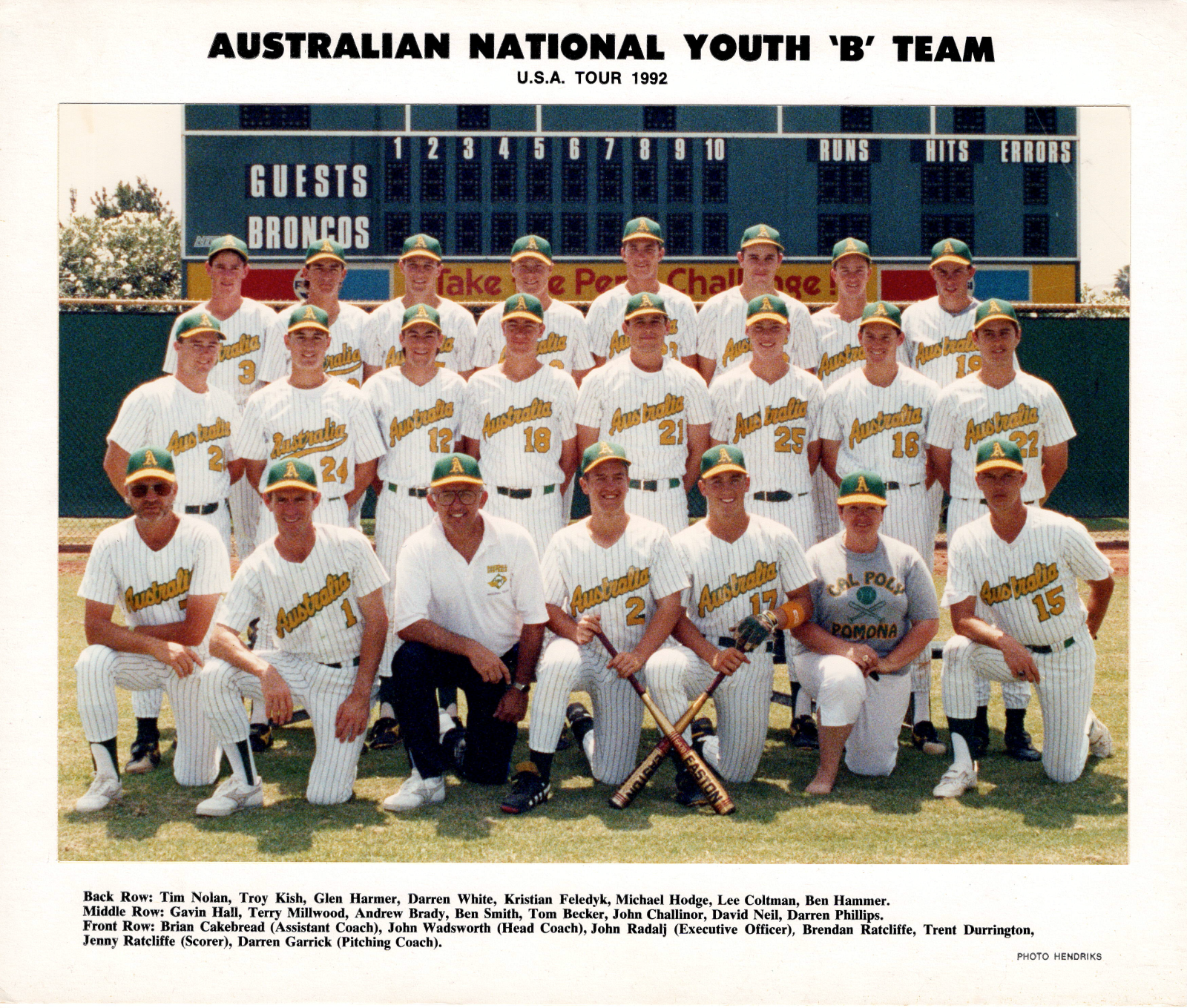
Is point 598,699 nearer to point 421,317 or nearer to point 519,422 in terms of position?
point 519,422

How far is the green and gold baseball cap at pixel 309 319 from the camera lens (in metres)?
5.06

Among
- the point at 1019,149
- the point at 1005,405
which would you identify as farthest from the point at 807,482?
the point at 1019,149

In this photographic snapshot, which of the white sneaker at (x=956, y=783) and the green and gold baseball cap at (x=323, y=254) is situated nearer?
the white sneaker at (x=956, y=783)

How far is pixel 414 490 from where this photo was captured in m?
5.31

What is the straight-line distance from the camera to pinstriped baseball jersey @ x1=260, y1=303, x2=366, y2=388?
583cm

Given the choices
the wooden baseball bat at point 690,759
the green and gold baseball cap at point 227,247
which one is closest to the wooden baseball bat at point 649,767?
the wooden baseball bat at point 690,759

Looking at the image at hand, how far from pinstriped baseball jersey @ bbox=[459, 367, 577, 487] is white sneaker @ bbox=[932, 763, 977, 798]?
1.96m

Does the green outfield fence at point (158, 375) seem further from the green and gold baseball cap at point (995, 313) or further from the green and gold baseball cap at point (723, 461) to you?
the green and gold baseball cap at point (723, 461)

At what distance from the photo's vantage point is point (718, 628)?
15.3 feet

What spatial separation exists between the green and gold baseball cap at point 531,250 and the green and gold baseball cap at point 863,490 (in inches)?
74.7

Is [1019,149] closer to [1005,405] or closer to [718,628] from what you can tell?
[1005,405]

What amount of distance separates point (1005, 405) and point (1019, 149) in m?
6.62

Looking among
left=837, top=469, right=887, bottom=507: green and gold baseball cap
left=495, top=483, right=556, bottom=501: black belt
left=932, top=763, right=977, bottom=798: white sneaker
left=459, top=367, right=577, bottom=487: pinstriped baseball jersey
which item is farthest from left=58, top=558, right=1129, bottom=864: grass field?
left=459, top=367, right=577, bottom=487: pinstriped baseball jersey

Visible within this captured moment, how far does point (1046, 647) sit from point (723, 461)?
1344 millimetres
